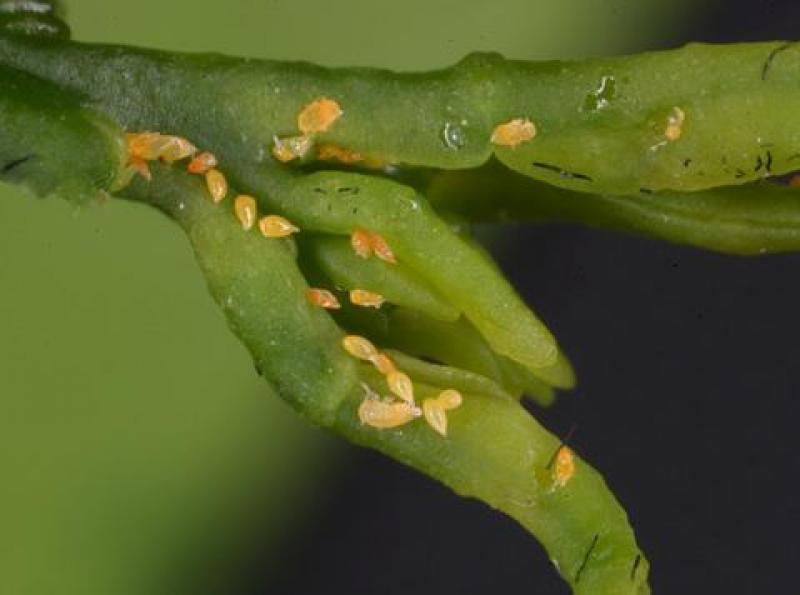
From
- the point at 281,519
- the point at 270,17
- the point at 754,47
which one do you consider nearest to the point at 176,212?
the point at 754,47

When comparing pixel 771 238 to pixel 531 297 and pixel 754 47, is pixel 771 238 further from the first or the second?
pixel 531 297

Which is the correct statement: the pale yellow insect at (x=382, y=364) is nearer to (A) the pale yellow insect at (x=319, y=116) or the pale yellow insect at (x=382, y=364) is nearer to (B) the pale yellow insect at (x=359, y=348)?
(B) the pale yellow insect at (x=359, y=348)

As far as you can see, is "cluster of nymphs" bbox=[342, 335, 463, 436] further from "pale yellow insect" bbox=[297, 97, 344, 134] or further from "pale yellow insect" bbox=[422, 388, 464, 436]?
"pale yellow insect" bbox=[297, 97, 344, 134]

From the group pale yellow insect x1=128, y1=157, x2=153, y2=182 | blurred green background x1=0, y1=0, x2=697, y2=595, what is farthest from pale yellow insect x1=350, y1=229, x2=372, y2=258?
blurred green background x1=0, y1=0, x2=697, y2=595

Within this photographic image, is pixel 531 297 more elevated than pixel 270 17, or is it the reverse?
pixel 270 17

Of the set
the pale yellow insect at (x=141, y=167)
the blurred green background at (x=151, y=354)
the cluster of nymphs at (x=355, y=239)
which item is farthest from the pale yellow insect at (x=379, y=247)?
the blurred green background at (x=151, y=354)

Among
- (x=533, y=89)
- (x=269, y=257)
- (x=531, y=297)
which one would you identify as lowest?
(x=531, y=297)
